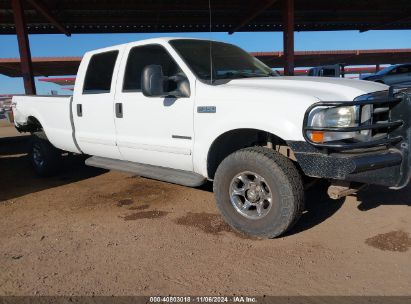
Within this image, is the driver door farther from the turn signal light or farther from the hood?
the turn signal light

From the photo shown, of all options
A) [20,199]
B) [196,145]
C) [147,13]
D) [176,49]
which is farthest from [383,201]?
[147,13]

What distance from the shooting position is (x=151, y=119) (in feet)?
14.1

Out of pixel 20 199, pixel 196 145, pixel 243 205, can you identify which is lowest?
pixel 20 199

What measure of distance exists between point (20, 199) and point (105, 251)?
2.54 m

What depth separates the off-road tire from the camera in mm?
6367

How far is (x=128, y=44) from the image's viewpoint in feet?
15.7

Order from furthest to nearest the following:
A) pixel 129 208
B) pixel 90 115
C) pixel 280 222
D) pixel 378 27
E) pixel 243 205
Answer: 1. pixel 378 27
2. pixel 90 115
3. pixel 129 208
4. pixel 243 205
5. pixel 280 222

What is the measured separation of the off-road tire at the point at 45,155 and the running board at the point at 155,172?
1.34 metres

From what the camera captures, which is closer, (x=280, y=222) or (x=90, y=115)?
(x=280, y=222)

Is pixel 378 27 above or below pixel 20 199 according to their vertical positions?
above

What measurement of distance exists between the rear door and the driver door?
0.59 ft

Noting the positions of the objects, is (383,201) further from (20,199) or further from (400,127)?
(20,199)

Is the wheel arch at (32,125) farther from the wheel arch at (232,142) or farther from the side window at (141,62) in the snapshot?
the wheel arch at (232,142)

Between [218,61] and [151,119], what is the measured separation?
1.04 meters
